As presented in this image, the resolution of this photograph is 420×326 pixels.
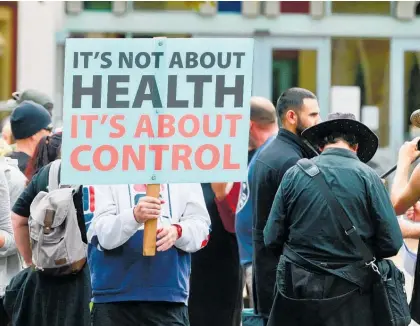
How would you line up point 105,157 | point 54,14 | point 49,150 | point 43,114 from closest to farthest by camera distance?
point 105,157 → point 49,150 → point 43,114 → point 54,14

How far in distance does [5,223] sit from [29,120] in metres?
1.24

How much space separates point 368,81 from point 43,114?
12.9 metres

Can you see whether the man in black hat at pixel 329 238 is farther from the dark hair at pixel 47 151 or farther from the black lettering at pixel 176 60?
the dark hair at pixel 47 151

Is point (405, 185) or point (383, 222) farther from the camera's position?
point (405, 185)

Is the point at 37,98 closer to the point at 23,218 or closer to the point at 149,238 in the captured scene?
the point at 23,218

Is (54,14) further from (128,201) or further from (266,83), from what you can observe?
(128,201)

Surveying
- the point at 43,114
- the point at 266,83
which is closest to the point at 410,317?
the point at 43,114

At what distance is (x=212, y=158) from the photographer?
7105 mm

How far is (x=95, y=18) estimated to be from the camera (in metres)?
21.7

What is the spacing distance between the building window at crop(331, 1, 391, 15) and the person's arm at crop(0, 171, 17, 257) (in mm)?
14066

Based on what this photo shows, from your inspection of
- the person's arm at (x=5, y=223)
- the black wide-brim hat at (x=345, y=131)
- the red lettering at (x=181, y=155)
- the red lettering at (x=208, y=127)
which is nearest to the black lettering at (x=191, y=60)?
the red lettering at (x=208, y=127)

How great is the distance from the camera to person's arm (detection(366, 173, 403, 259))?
705cm

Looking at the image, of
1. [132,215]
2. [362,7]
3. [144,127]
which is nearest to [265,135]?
[144,127]

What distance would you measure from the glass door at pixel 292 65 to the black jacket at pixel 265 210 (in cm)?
1304
